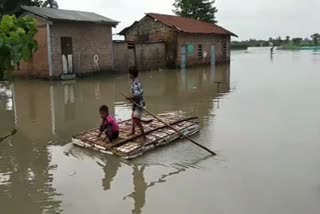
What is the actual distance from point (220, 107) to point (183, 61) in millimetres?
18511

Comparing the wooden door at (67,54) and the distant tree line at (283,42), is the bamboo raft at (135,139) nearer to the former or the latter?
the wooden door at (67,54)

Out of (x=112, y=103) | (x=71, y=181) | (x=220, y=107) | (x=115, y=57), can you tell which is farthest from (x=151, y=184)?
(x=115, y=57)

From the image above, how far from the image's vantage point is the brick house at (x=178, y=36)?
99.2 ft

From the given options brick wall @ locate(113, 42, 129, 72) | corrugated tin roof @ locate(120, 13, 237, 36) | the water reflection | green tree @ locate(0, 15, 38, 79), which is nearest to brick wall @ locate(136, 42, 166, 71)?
brick wall @ locate(113, 42, 129, 72)

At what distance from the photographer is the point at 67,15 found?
70.9 ft

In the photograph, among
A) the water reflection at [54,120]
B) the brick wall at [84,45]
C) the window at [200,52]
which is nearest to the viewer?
the water reflection at [54,120]

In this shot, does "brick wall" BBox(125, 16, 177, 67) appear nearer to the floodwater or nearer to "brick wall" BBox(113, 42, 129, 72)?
"brick wall" BBox(113, 42, 129, 72)

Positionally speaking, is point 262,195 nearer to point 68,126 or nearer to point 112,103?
point 68,126

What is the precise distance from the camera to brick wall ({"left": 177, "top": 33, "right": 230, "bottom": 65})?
3070cm

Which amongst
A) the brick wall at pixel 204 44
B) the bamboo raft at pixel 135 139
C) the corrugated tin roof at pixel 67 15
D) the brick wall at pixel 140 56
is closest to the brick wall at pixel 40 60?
the corrugated tin roof at pixel 67 15

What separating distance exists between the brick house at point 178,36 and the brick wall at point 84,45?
7.02 metres

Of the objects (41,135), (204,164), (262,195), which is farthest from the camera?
(41,135)

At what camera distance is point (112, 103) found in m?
13.8

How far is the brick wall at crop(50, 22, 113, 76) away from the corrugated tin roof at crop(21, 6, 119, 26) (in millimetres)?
363
